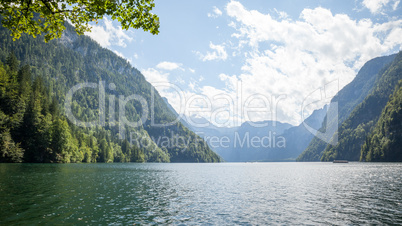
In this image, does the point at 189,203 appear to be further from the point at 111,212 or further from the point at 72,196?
the point at 72,196

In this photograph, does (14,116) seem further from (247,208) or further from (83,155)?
(247,208)

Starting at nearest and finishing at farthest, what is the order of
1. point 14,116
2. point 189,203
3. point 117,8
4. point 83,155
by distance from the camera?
point 117,8, point 189,203, point 14,116, point 83,155

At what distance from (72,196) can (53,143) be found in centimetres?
9316

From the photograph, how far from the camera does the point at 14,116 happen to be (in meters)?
91.4

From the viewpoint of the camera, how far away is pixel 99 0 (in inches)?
499

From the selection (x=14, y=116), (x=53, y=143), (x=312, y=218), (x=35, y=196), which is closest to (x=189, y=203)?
(x=312, y=218)

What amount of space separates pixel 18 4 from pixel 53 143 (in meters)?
113

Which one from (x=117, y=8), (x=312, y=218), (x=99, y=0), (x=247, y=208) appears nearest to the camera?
(x=99, y=0)

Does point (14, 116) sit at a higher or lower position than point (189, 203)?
higher

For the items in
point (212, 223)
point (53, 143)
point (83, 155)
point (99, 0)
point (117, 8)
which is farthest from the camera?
point (83, 155)

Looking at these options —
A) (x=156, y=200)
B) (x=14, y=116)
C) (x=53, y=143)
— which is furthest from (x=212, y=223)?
(x=53, y=143)

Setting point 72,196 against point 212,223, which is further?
point 72,196

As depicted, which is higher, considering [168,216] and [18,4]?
[18,4]

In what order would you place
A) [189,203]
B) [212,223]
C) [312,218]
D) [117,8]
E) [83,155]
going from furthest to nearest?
[83,155] → [189,203] → [312,218] → [212,223] → [117,8]
